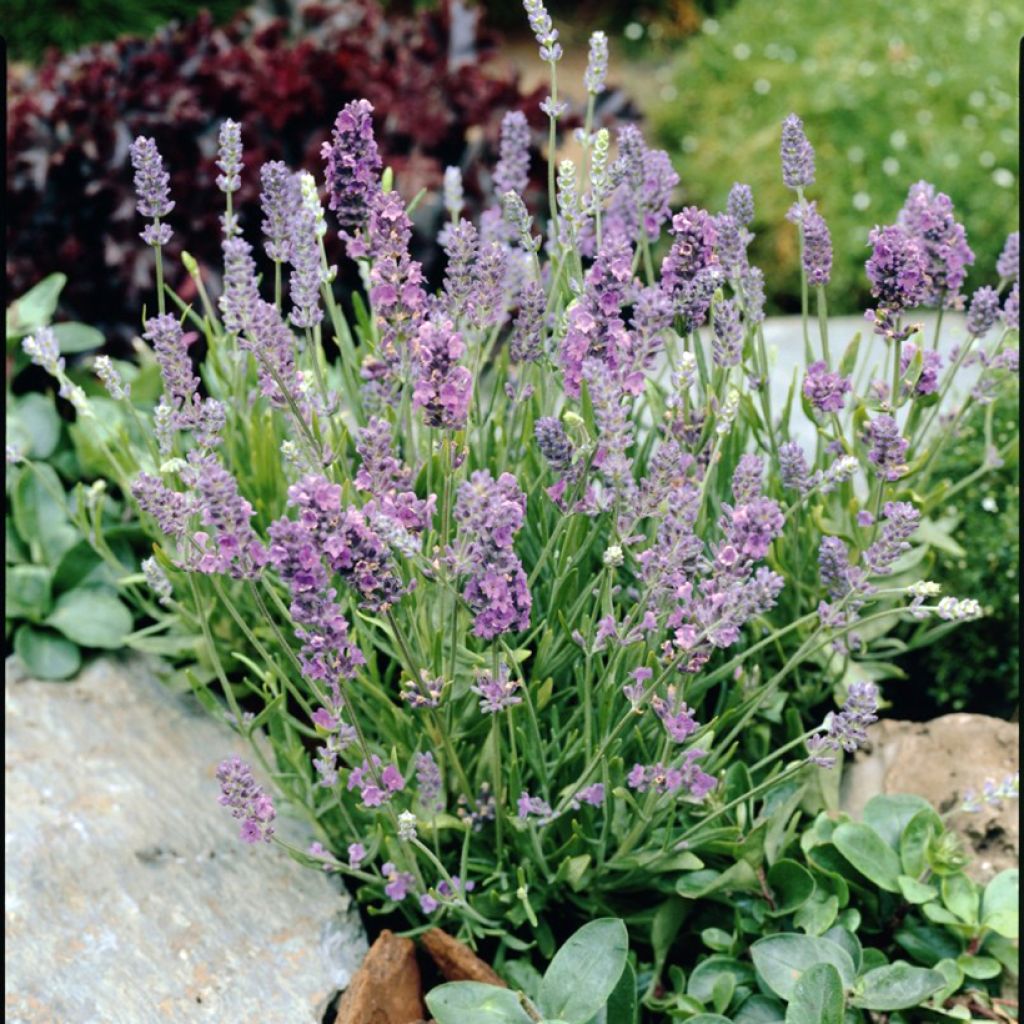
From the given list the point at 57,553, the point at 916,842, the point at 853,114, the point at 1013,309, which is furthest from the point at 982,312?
the point at 853,114

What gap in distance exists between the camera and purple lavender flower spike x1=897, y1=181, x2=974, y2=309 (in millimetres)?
1922

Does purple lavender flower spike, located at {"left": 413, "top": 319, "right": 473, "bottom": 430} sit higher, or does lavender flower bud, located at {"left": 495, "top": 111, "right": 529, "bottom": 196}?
lavender flower bud, located at {"left": 495, "top": 111, "right": 529, "bottom": 196}

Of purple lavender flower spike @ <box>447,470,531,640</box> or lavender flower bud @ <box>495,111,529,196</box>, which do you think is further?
lavender flower bud @ <box>495,111,529,196</box>

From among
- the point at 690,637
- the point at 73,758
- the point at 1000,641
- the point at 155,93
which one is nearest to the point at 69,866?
the point at 73,758

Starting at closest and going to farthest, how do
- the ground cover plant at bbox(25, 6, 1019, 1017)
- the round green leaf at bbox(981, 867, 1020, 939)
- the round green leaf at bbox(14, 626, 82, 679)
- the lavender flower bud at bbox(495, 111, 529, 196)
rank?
1. the ground cover plant at bbox(25, 6, 1019, 1017)
2. the round green leaf at bbox(981, 867, 1020, 939)
3. the lavender flower bud at bbox(495, 111, 529, 196)
4. the round green leaf at bbox(14, 626, 82, 679)

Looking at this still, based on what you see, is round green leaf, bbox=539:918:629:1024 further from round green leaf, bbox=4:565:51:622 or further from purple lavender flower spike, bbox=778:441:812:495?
round green leaf, bbox=4:565:51:622

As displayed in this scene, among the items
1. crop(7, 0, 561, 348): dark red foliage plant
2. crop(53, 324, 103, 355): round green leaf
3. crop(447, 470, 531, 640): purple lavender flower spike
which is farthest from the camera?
crop(7, 0, 561, 348): dark red foliage plant

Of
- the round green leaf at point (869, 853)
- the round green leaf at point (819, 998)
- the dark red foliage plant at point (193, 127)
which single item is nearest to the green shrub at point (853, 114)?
the dark red foliage plant at point (193, 127)

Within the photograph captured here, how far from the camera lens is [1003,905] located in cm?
197

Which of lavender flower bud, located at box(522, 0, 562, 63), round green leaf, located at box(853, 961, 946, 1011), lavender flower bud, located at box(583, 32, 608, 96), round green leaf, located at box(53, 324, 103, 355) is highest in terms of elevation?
lavender flower bud, located at box(522, 0, 562, 63)

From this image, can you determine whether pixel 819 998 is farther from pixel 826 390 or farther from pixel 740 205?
pixel 740 205

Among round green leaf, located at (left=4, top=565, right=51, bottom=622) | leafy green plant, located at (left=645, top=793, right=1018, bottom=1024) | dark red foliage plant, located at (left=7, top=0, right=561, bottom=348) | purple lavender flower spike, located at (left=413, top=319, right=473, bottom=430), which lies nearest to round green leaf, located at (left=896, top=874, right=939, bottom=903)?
leafy green plant, located at (left=645, top=793, right=1018, bottom=1024)

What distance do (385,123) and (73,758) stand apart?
232 centimetres

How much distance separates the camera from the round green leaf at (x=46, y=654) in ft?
8.39
